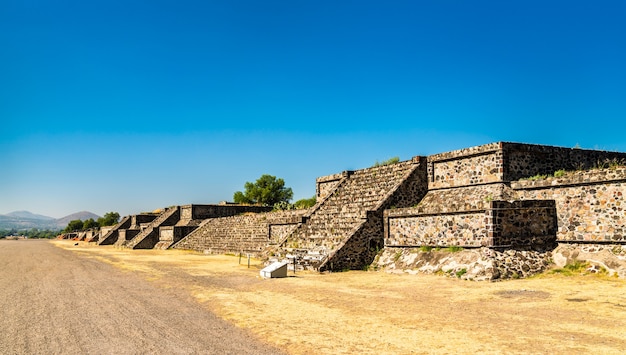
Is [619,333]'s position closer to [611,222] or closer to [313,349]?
[313,349]

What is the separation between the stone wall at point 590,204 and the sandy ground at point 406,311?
200cm

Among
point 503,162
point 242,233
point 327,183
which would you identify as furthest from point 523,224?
point 242,233

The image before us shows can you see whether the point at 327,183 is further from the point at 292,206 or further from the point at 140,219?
the point at 140,219

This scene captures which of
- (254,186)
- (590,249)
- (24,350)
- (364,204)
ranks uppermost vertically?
(254,186)

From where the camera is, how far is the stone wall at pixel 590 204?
49.0ft

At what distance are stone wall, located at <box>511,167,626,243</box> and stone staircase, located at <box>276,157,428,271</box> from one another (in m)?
6.12

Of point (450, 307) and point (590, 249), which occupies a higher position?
point (590, 249)

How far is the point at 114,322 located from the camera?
30.3 ft

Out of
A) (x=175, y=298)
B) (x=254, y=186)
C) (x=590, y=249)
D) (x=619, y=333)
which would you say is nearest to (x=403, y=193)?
Answer: (x=590, y=249)

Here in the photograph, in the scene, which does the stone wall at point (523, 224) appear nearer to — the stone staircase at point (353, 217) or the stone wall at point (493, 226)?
the stone wall at point (493, 226)

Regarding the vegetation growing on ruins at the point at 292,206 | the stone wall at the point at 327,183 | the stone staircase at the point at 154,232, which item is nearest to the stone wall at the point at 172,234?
the stone staircase at the point at 154,232

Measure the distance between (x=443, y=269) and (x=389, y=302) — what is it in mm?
5376

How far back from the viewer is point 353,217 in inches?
853

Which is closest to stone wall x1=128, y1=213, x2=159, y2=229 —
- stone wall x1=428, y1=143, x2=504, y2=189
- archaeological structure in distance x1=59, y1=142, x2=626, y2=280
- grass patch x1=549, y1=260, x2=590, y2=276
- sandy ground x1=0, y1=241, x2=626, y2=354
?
archaeological structure in distance x1=59, y1=142, x2=626, y2=280
